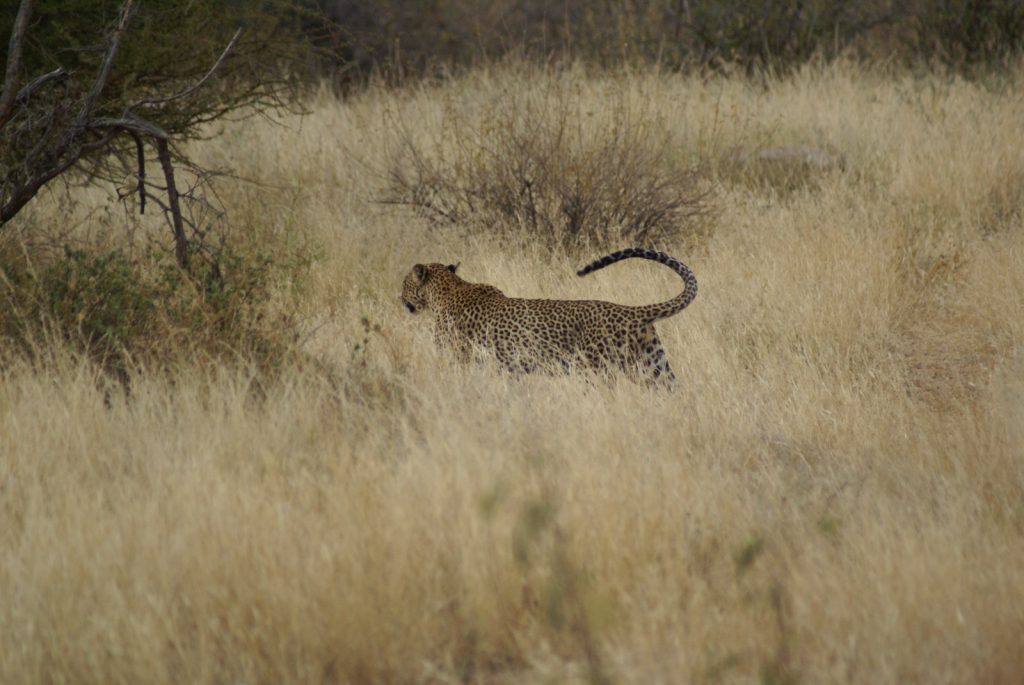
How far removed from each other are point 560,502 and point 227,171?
7.60 meters

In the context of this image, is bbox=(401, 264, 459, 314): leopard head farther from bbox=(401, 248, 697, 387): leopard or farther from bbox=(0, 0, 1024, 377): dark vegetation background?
bbox=(0, 0, 1024, 377): dark vegetation background

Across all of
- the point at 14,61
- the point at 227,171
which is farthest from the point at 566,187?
the point at 14,61

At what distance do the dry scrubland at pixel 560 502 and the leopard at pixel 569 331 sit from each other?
0.81ft

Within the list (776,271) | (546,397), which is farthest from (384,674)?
(776,271)

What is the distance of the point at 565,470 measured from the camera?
3893mm

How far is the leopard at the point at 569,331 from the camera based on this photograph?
5.39 metres

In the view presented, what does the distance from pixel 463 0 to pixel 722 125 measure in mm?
10166

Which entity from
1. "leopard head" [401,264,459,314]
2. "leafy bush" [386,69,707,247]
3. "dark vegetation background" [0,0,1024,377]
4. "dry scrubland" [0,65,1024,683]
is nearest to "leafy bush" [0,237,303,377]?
"dark vegetation background" [0,0,1024,377]

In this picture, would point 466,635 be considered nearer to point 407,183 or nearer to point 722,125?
point 407,183

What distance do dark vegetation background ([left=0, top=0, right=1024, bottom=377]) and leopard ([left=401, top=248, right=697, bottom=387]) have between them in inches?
37.4

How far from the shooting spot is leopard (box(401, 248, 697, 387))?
539cm

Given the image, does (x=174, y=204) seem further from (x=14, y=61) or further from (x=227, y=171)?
(x=227, y=171)

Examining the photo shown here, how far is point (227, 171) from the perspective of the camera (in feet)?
34.0

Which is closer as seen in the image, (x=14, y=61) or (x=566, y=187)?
(x=14, y=61)
